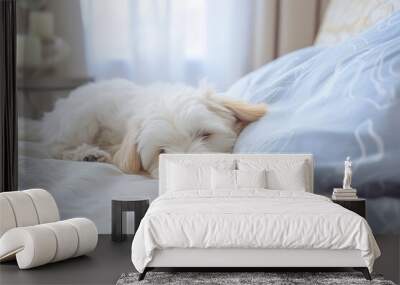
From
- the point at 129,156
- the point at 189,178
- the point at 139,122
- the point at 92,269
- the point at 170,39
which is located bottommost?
the point at 92,269

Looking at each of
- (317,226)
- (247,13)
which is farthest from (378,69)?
(317,226)

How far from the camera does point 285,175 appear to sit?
6281mm

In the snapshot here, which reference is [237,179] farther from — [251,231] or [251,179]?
[251,231]

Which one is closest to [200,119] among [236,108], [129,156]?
[236,108]

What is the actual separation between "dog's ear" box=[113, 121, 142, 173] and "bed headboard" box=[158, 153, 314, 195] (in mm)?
410

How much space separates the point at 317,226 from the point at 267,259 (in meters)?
0.42

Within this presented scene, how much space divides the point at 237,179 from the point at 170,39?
1830 mm

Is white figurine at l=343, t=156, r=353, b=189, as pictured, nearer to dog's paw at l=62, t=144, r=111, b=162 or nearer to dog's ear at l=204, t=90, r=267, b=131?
dog's ear at l=204, t=90, r=267, b=131

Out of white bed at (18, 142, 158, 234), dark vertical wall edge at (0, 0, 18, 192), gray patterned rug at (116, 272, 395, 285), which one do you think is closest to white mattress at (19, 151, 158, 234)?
white bed at (18, 142, 158, 234)

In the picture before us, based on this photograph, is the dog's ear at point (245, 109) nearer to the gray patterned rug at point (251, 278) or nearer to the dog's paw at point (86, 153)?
the dog's paw at point (86, 153)

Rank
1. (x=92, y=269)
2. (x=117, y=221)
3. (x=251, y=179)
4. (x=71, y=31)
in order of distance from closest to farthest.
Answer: (x=92, y=269) → (x=251, y=179) → (x=117, y=221) → (x=71, y=31)

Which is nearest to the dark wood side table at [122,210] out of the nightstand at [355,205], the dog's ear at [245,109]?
the dog's ear at [245,109]

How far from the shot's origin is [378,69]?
22.2 feet

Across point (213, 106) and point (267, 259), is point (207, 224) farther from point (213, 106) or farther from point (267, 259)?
point (213, 106)
